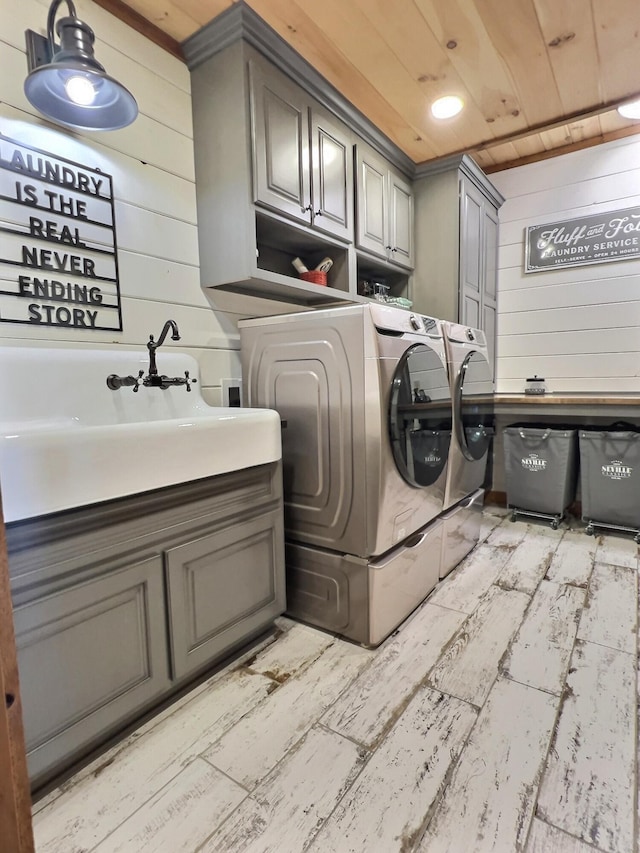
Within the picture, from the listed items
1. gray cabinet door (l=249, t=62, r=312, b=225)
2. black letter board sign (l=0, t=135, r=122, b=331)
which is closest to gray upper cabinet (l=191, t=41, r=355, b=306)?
gray cabinet door (l=249, t=62, r=312, b=225)

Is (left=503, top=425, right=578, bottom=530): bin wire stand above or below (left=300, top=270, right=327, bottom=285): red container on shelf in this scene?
below

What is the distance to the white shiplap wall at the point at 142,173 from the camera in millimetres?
1374

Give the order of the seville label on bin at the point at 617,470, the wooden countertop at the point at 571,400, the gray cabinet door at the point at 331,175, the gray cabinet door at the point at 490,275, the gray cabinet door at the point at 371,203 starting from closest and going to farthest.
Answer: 1. the gray cabinet door at the point at 331,175
2. the gray cabinet door at the point at 371,203
3. the wooden countertop at the point at 571,400
4. the seville label on bin at the point at 617,470
5. the gray cabinet door at the point at 490,275

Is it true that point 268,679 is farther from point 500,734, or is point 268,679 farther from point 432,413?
point 432,413

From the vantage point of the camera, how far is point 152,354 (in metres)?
1.59

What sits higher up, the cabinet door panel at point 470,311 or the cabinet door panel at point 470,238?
the cabinet door panel at point 470,238

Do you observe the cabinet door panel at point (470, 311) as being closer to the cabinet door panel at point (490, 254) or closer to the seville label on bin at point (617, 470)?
the cabinet door panel at point (490, 254)

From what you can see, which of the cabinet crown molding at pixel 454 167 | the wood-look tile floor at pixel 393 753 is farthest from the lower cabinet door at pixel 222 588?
the cabinet crown molding at pixel 454 167

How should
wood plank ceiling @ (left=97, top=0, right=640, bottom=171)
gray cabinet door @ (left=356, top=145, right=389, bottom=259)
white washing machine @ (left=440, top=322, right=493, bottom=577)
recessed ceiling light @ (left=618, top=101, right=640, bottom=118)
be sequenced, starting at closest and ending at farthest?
wood plank ceiling @ (left=97, top=0, right=640, bottom=171) → white washing machine @ (left=440, top=322, right=493, bottom=577) → gray cabinet door @ (left=356, top=145, right=389, bottom=259) → recessed ceiling light @ (left=618, top=101, right=640, bottom=118)

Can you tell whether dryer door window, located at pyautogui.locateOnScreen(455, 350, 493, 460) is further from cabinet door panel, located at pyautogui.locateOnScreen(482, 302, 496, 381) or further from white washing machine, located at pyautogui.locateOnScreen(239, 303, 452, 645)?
cabinet door panel, located at pyautogui.locateOnScreen(482, 302, 496, 381)

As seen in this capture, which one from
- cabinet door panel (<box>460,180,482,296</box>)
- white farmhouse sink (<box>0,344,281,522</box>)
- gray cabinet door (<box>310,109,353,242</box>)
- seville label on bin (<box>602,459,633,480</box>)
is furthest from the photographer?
cabinet door panel (<box>460,180,482,296</box>)

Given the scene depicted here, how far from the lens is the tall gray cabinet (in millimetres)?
2816

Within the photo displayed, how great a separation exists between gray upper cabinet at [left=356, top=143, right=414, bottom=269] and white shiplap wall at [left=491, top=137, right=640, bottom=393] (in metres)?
1.05

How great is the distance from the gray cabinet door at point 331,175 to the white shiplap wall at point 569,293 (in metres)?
1.77
